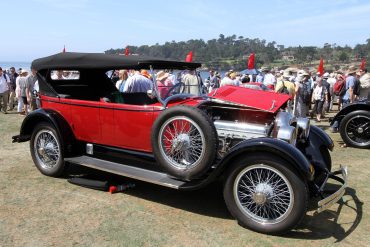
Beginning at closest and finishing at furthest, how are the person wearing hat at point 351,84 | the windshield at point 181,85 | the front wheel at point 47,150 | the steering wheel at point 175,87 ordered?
the windshield at point 181,85 < the steering wheel at point 175,87 < the front wheel at point 47,150 < the person wearing hat at point 351,84

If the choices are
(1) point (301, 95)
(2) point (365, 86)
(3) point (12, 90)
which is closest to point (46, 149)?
(1) point (301, 95)

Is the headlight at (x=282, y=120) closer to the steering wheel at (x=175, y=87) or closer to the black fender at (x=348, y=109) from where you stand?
the steering wheel at (x=175, y=87)

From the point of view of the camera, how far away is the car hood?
4.16 metres

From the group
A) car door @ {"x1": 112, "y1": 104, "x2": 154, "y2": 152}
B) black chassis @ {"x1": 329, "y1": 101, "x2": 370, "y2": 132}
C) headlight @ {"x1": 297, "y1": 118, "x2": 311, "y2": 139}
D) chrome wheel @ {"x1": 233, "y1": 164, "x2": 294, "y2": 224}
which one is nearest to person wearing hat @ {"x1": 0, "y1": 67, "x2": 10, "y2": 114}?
car door @ {"x1": 112, "y1": 104, "x2": 154, "y2": 152}

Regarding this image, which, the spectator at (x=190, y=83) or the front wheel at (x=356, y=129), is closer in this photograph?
the spectator at (x=190, y=83)

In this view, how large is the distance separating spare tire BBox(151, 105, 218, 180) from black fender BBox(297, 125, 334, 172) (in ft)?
4.70

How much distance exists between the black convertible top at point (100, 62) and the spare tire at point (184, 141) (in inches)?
31.7

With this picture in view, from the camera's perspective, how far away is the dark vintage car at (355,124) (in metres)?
7.34

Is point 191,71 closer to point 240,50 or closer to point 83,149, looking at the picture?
point 83,149

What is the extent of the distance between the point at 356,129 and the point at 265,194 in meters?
4.76

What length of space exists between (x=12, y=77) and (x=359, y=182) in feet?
45.0

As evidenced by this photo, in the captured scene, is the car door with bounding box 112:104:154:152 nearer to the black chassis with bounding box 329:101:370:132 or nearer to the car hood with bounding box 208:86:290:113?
the car hood with bounding box 208:86:290:113

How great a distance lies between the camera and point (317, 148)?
468 cm

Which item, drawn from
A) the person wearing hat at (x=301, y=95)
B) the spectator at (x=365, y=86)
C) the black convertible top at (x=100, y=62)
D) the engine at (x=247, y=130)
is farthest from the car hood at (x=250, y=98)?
the spectator at (x=365, y=86)
